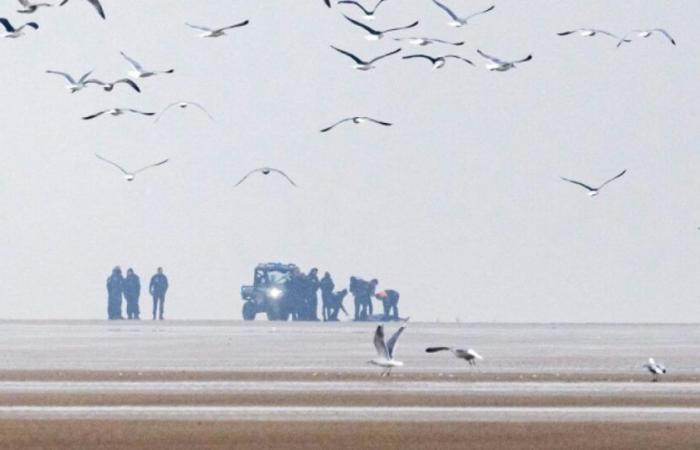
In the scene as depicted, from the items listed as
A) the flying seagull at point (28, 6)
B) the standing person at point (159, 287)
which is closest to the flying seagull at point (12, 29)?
the flying seagull at point (28, 6)

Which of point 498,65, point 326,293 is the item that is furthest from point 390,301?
point 498,65

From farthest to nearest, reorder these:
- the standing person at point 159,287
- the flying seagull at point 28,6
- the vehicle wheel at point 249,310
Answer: the vehicle wheel at point 249,310 < the standing person at point 159,287 < the flying seagull at point 28,6

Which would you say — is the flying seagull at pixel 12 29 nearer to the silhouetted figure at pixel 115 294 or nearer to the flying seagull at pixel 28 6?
the flying seagull at pixel 28 6

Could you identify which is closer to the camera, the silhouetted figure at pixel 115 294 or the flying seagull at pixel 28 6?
the flying seagull at pixel 28 6

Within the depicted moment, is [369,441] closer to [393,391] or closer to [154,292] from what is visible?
[393,391]

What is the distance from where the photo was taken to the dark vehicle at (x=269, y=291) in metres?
160

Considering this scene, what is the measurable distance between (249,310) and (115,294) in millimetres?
12499

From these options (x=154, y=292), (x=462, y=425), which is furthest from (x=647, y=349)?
(x=154, y=292)

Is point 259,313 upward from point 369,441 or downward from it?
upward

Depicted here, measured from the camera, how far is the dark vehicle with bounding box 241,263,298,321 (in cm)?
16000

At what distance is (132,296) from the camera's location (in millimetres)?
149750

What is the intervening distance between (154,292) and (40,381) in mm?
85619

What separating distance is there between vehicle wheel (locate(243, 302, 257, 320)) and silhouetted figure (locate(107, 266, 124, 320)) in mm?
10717

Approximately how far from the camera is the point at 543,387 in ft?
188
